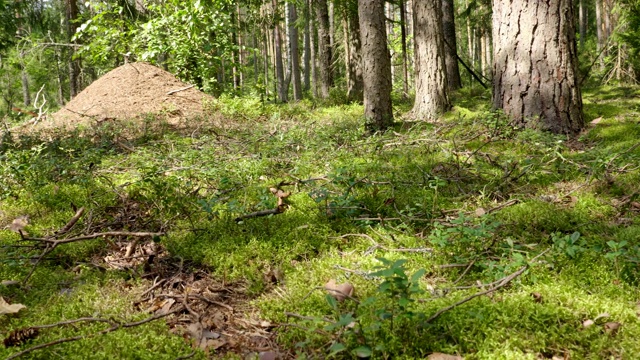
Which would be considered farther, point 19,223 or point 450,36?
point 450,36

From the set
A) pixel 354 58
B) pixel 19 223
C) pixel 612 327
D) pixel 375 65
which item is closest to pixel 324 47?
pixel 354 58

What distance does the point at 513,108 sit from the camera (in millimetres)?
5461

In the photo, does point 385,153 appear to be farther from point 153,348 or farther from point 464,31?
point 464,31

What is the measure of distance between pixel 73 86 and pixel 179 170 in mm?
16861

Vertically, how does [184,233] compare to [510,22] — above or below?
below

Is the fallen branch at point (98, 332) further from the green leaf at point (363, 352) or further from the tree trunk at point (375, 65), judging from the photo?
the tree trunk at point (375, 65)

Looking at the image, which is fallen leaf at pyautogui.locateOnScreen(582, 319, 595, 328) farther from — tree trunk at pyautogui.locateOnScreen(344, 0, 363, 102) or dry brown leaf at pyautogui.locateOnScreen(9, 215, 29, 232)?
tree trunk at pyautogui.locateOnScreen(344, 0, 363, 102)

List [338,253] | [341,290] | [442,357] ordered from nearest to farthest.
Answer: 1. [442,357]
2. [341,290]
3. [338,253]

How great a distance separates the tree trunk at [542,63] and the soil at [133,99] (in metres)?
6.46

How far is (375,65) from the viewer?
21.5ft

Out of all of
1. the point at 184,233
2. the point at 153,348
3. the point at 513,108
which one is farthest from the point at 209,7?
the point at 153,348

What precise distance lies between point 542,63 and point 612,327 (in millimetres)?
4108

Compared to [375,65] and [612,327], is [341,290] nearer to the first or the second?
[612,327]

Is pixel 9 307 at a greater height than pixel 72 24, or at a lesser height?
lesser
